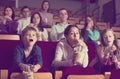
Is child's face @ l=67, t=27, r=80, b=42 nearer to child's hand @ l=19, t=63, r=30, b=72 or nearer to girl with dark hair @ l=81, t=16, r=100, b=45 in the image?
child's hand @ l=19, t=63, r=30, b=72

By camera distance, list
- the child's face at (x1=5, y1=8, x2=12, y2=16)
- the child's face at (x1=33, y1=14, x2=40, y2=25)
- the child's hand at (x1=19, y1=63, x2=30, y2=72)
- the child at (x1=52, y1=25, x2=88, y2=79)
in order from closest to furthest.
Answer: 1. the child's hand at (x1=19, y1=63, x2=30, y2=72)
2. the child at (x1=52, y1=25, x2=88, y2=79)
3. the child's face at (x1=33, y1=14, x2=40, y2=25)
4. the child's face at (x1=5, y1=8, x2=12, y2=16)

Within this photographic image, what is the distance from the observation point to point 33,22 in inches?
57.6

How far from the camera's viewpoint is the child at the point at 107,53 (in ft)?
3.37

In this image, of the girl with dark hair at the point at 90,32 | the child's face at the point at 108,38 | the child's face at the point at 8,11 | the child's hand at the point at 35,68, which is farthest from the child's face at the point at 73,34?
the child's face at the point at 8,11

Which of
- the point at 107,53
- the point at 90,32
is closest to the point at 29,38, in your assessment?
the point at 107,53

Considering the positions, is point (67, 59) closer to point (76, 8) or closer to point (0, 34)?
point (0, 34)

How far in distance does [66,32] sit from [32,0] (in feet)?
8.01

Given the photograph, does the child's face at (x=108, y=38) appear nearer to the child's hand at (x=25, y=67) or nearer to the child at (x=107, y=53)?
the child at (x=107, y=53)

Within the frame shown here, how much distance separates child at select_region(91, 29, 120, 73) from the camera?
103 centimetres

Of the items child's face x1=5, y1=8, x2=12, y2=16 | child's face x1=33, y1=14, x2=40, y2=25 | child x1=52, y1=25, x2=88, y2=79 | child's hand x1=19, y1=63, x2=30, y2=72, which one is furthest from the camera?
child's face x1=5, y1=8, x2=12, y2=16

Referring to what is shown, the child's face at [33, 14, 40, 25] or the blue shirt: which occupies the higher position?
the child's face at [33, 14, 40, 25]

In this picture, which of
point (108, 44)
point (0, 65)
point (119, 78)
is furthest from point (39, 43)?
point (119, 78)

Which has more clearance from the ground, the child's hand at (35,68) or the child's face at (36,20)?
the child's face at (36,20)

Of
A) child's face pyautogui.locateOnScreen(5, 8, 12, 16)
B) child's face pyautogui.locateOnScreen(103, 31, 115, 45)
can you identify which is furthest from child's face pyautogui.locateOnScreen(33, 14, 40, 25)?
child's face pyautogui.locateOnScreen(103, 31, 115, 45)
